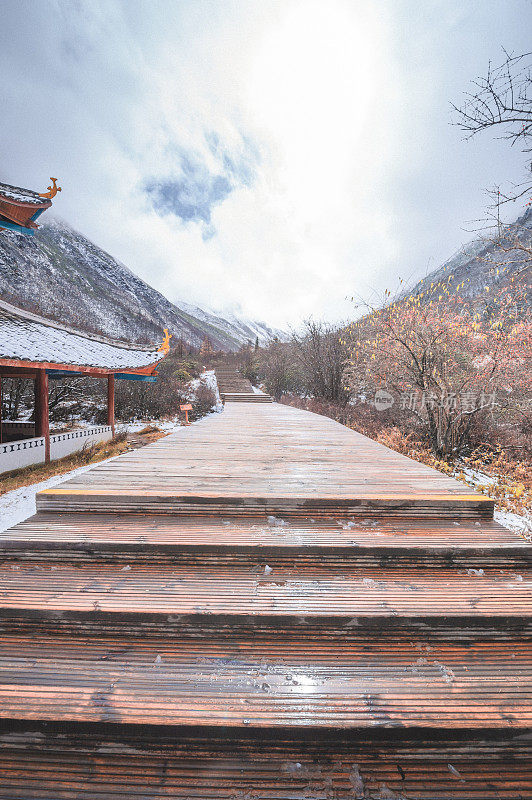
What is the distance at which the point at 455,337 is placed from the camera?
21.0 feet

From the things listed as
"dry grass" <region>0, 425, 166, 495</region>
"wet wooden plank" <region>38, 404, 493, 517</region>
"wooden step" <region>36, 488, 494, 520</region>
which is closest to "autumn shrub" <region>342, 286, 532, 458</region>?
"wet wooden plank" <region>38, 404, 493, 517</region>

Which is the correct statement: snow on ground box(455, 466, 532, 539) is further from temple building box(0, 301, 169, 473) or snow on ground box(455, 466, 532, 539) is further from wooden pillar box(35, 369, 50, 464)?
wooden pillar box(35, 369, 50, 464)

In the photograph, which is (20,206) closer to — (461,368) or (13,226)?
(13,226)

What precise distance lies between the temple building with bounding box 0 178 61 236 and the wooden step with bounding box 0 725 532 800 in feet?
29.6

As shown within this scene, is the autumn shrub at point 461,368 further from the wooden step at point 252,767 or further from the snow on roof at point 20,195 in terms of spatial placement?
the snow on roof at point 20,195

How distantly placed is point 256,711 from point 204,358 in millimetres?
38353

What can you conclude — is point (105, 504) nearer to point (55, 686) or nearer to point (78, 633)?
point (78, 633)

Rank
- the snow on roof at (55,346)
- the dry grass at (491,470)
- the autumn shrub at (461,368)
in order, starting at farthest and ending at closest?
the snow on roof at (55,346)
the autumn shrub at (461,368)
the dry grass at (491,470)

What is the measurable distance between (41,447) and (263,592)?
8.83 metres

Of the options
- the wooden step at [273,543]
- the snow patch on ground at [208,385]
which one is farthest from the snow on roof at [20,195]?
the snow patch on ground at [208,385]

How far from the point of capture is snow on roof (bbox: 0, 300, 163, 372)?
6.53m

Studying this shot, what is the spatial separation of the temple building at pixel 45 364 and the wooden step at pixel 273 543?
5.81m

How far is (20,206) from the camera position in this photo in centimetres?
675

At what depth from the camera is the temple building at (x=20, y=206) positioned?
6.59 m
